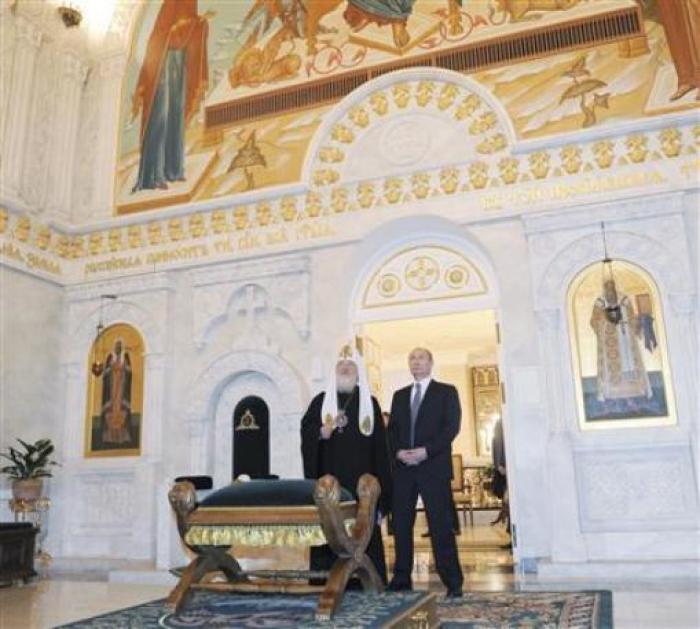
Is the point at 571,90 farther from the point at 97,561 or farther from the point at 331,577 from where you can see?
the point at 97,561

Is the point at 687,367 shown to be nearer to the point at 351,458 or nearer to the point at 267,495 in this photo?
the point at 351,458

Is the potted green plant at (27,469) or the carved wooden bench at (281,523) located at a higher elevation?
the potted green plant at (27,469)

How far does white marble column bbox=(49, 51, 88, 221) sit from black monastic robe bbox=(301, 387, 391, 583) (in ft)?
19.9

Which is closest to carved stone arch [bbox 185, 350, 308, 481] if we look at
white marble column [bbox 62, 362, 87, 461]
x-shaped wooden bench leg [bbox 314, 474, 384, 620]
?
white marble column [bbox 62, 362, 87, 461]

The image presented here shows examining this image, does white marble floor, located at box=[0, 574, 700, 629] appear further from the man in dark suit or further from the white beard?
the white beard

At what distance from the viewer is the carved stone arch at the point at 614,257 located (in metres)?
6.98

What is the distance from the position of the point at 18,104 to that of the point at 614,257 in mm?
7532

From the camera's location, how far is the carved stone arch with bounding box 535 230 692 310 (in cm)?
698

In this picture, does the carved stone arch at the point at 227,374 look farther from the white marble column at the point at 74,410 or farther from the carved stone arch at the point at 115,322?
the white marble column at the point at 74,410

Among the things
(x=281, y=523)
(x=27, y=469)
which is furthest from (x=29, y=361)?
(x=281, y=523)

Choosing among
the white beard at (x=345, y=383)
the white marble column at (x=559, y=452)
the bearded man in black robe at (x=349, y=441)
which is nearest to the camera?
the bearded man in black robe at (x=349, y=441)

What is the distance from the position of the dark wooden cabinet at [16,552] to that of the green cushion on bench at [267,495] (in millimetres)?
3805

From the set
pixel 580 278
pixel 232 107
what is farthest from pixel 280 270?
pixel 580 278

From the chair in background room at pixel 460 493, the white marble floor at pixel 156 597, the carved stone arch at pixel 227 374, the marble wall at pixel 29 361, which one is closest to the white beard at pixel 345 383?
the white marble floor at pixel 156 597
